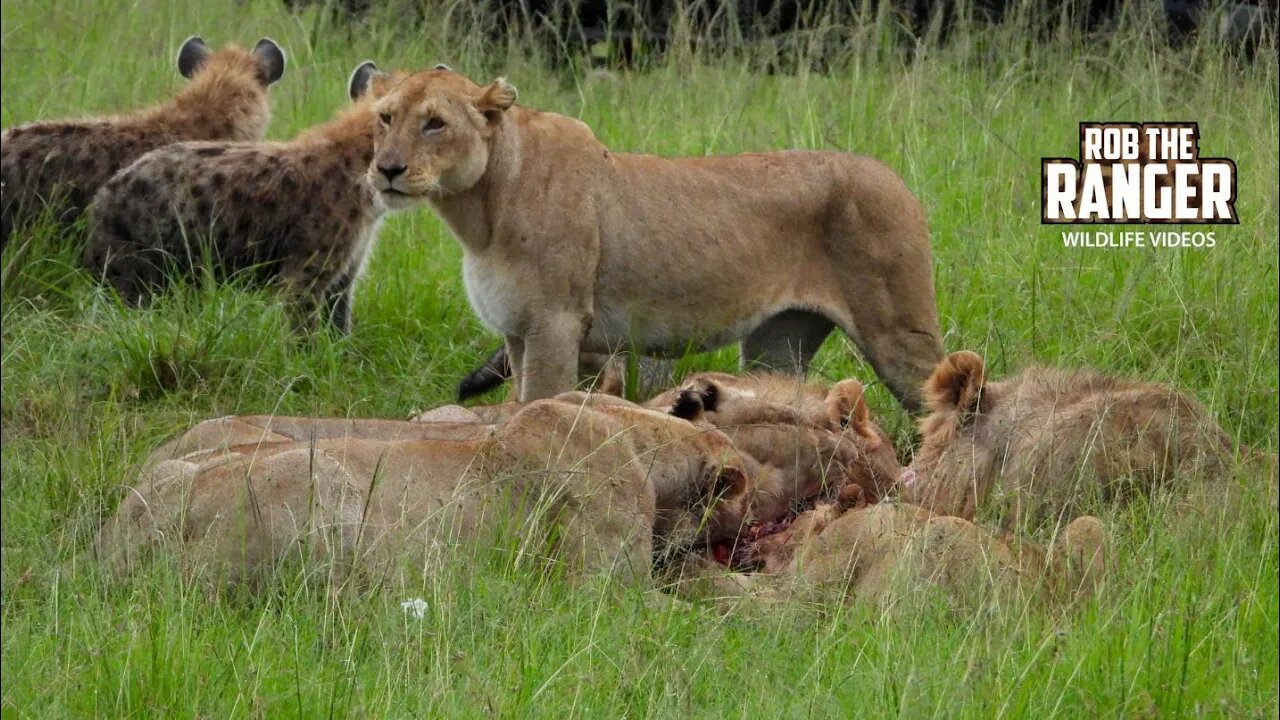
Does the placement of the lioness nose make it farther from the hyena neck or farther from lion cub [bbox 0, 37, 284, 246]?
lion cub [bbox 0, 37, 284, 246]

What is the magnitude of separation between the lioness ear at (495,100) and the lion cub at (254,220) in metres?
1.24

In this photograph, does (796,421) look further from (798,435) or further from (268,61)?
(268,61)

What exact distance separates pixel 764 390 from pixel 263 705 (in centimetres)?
284

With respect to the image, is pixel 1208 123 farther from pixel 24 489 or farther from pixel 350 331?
pixel 24 489

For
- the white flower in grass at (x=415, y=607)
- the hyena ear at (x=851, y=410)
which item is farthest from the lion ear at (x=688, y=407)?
the white flower in grass at (x=415, y=607)

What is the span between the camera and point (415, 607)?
4789 mm

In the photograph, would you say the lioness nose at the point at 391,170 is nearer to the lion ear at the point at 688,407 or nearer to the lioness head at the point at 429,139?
the lioness head at the point at 429,139

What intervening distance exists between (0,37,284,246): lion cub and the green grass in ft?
0.86

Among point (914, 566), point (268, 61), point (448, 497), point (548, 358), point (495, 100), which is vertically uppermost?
point (268, 61)

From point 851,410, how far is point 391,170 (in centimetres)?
175

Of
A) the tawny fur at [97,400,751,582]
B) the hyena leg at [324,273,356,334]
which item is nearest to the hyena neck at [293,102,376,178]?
the hyena leg at [324,273,356,334]

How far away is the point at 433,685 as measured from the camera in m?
4.34

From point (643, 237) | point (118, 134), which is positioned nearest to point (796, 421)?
point (643, 237)

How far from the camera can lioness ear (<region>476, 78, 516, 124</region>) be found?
689 cm
